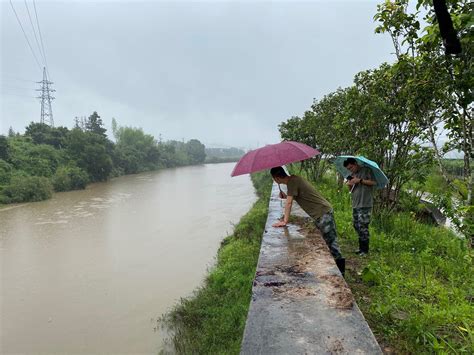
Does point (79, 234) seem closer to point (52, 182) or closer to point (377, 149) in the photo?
point (377, 149)

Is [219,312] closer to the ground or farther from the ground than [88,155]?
closer to the ground

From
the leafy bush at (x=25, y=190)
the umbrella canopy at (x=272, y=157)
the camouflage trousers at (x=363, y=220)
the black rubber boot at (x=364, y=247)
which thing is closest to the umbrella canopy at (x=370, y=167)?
Answer: the camouflage trousers at (x=363, y=220)

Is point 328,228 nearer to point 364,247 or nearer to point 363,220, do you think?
point 363,220

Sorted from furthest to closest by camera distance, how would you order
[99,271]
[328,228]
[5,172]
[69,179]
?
[69,179] < [5,172] < [99,271] < [328,228]

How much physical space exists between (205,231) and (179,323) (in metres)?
6.82

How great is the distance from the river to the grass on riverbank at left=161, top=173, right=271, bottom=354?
54 centimetres

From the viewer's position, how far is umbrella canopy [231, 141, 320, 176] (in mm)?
3066

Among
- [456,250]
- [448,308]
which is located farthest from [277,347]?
[456,250]

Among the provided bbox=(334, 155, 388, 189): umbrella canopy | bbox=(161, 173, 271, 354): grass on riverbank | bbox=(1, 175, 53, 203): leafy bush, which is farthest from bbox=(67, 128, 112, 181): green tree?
bbox=(334, 155, 388, 189): umbrella canopy

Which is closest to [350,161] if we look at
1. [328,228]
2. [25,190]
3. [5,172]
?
[328,228]

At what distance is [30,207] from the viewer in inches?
765

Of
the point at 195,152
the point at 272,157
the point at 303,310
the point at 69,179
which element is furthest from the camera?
the point at 195,152

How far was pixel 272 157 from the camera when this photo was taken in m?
3.14

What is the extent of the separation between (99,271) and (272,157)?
762 cm
